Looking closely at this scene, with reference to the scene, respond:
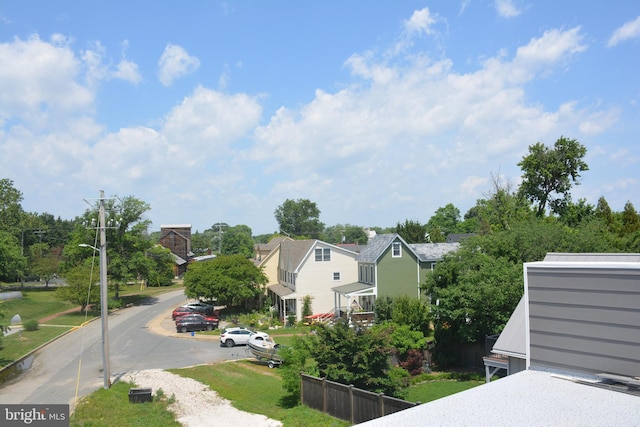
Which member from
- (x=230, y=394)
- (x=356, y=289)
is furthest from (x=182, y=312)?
(x=230, y=394)

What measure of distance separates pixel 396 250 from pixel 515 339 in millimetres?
26499

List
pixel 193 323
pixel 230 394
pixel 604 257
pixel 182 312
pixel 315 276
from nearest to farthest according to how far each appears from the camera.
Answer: pixel 604 257
pixel 230 394
pixel 193 323
pixel 182 312
pixel 315 276

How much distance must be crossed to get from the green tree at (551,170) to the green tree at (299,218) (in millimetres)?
103540

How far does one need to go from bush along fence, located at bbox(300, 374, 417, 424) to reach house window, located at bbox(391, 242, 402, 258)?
23.1 meters

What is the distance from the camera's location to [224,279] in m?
44.2

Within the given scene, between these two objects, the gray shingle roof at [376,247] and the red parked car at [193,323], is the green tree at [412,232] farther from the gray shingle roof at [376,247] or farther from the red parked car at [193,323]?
the red parked car at [193,323]

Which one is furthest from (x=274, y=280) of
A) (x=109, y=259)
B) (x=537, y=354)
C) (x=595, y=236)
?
(x=537, y=354)

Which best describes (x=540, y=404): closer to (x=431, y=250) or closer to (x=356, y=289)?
(x=356, y=289)

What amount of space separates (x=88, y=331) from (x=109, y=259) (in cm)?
1308

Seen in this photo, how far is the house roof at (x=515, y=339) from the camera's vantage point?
49.8 feet

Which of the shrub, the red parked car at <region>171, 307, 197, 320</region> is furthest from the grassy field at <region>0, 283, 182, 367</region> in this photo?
the red parked car at <region>171, 307, 197, 320</region>

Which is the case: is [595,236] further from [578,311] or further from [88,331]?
[88,331]

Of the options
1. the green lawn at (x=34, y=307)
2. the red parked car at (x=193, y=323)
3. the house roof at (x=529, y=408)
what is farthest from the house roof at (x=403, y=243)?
the house roof at (x=529, y=408)

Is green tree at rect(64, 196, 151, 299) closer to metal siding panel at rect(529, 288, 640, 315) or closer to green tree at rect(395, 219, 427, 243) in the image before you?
green tree at rect(395, 219, 427, 243)
